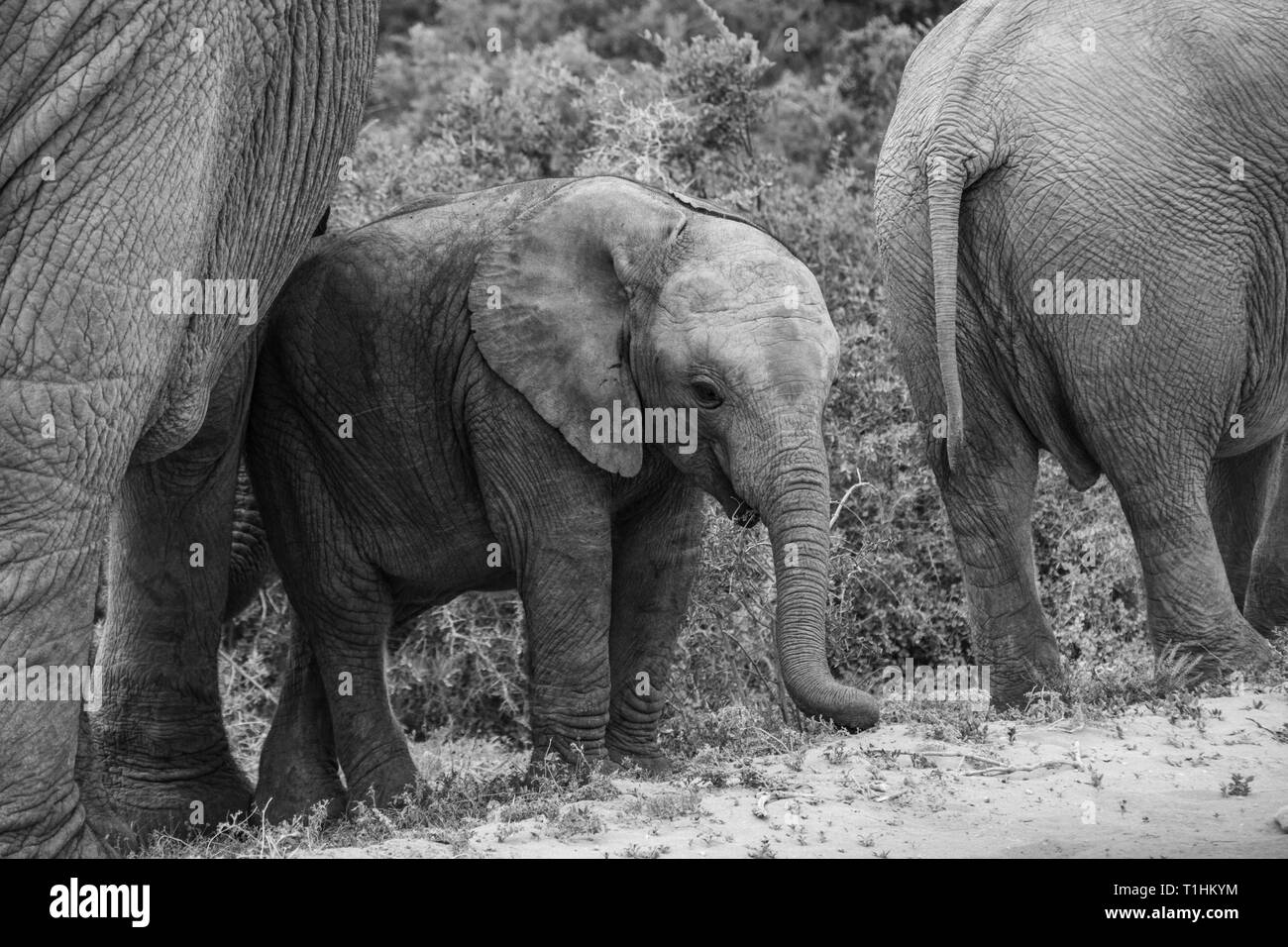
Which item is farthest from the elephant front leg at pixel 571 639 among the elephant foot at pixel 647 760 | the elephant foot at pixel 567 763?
the elephant foot at pixel 647 760

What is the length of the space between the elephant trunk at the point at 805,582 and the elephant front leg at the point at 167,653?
1752 mm

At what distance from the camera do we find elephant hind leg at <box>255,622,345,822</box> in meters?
6.62

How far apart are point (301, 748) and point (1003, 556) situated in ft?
8.06

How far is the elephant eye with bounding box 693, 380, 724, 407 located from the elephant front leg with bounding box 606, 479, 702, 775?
529 mm

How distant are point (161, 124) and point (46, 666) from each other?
4.14ft

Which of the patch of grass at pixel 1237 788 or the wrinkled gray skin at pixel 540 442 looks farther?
the wrinkled gray skin at pixel 540 442

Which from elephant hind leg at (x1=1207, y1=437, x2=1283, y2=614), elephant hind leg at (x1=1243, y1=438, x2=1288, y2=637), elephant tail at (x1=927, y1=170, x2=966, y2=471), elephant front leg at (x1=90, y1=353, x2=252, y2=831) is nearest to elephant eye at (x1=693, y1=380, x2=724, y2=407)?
elephant tail at (x1=927, y1=170, x2=966, y2=471)

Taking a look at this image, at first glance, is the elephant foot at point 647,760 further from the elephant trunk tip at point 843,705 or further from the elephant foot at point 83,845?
the elephant foot at point 83,845

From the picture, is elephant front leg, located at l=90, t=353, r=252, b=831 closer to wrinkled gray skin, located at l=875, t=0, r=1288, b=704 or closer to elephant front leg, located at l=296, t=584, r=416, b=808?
elephant front leg, located at l=296, t=584, r=416, b=808

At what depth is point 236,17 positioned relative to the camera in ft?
15.4

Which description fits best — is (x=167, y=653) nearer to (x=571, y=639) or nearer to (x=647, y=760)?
(x=571, y=639)

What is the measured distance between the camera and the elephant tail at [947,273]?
5910 millimetres

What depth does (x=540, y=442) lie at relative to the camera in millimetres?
5965

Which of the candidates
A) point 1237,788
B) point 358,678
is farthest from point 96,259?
point 1237,788
